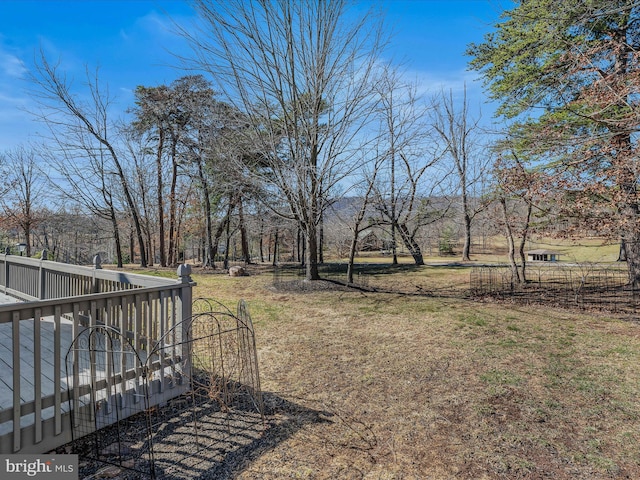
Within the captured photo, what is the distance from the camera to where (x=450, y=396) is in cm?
323

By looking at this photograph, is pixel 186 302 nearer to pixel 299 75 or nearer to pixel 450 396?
pixel 450 396

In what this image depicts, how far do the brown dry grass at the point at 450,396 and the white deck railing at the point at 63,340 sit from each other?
131cm

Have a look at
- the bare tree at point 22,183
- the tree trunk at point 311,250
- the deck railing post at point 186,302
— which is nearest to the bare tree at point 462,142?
the tree trunk at point 311,250

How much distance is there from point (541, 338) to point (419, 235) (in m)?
12.4

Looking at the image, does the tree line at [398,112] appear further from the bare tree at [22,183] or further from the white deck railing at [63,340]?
the bare tree at [22,183]

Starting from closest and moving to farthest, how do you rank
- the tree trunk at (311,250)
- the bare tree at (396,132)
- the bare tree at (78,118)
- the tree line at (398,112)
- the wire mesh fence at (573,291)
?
the tree line at (398,112) < the wire mesh fence at (573,291) < the bare tree at (396,132) < the tree trunk at (311,250) < the bare tree at (78,118)

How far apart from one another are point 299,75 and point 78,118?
12532 millimetres

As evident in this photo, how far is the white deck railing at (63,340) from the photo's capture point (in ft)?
6.75

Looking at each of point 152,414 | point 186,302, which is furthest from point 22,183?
point 152,414

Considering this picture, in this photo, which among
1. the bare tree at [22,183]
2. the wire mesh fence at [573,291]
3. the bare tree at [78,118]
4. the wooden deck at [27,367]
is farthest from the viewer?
the bare tree at [22,183]

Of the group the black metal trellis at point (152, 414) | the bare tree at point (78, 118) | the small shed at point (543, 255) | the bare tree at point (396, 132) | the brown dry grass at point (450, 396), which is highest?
the bare tree at point (78, 118)

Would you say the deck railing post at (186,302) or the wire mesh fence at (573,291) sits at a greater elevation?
the deck railing post at (186,302)

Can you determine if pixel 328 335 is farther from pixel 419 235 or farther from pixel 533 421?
pixel 419 235

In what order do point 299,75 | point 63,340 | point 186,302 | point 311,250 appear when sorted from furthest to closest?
point 311,250 → point 299,75 → point 63,340 → point 186,302
